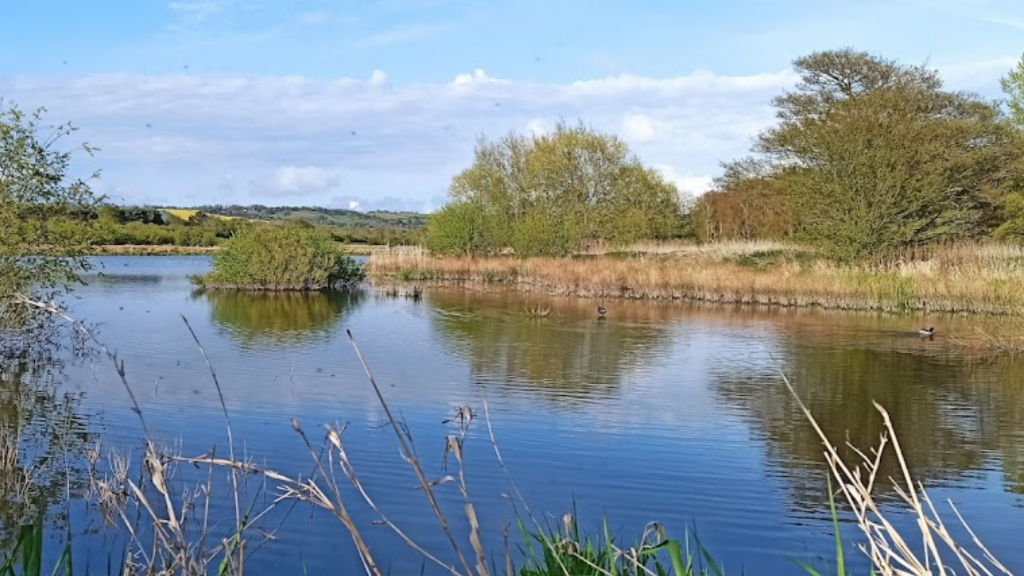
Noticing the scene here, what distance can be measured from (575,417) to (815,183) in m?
19.5

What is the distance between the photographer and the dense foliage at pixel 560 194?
125ft

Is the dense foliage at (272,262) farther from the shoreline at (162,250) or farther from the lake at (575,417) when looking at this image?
the shoreline at (162,250)

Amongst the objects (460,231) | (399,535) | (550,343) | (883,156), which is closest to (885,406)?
(550,343)

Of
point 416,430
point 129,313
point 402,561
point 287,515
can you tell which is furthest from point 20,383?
point 129,313

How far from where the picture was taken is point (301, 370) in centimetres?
1249

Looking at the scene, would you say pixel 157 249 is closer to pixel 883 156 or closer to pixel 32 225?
pixel 883 156

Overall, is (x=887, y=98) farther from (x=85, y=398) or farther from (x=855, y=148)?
(x=85, y=398)

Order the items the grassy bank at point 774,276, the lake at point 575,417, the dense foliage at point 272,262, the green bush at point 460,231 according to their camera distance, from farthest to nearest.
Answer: the green bush at point 460,231, the dense foliage at point 272,262, the grassy bank at point 774,276, the lake at point 575,417

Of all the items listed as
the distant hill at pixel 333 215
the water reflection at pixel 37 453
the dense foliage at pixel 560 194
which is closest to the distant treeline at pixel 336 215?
the distant hill at pixel 333 215

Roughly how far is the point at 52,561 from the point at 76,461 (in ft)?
7.25

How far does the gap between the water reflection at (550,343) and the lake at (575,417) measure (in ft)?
0.25

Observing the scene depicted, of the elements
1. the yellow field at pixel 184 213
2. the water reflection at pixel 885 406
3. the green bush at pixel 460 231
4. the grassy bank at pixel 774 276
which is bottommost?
the water reflection at pixel 885 406

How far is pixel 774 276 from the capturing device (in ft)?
79.9

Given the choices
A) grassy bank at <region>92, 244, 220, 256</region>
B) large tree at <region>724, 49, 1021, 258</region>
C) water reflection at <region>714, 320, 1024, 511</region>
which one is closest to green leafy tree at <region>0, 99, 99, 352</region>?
water reflection at <region>714, 320, 1024, 511</region>
